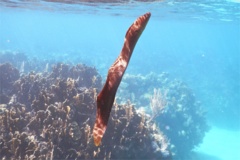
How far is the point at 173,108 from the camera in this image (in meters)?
18.1

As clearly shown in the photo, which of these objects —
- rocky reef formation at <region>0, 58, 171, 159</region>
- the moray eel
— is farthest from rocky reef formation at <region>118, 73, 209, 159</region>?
the moray eel

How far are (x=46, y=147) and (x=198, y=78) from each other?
30.1 metres

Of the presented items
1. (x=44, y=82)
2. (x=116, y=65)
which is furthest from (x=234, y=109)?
(x=116, y=65)

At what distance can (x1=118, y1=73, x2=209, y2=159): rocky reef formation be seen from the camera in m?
16.3

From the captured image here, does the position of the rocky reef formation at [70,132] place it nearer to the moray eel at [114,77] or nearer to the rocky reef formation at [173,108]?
the moray eel at [114,77]

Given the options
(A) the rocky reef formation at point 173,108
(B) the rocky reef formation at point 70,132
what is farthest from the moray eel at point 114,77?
(A) the rocky reef formation at point 173,108

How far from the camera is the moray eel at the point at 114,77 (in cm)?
174

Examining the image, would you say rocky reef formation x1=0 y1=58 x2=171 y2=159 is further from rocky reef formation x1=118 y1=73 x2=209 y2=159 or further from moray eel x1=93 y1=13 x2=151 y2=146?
rocky reef formation x1=118 y1=73 x2=209 y2=159

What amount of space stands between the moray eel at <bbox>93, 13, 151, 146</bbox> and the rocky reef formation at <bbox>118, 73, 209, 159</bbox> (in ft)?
41.2

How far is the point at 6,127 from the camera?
23.2 feet

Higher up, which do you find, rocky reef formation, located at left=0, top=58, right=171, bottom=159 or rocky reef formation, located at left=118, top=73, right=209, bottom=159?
rocky reef formation, located at left=0, top=58, right=171, bottom=159

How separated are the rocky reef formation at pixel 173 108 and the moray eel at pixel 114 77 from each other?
12.6 meters

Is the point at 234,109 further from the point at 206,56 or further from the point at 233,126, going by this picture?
the point at 206,56

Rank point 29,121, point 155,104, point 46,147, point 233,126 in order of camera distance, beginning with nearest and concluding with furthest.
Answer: point 46,147, point 29,121, point 155,104, point 233,126
